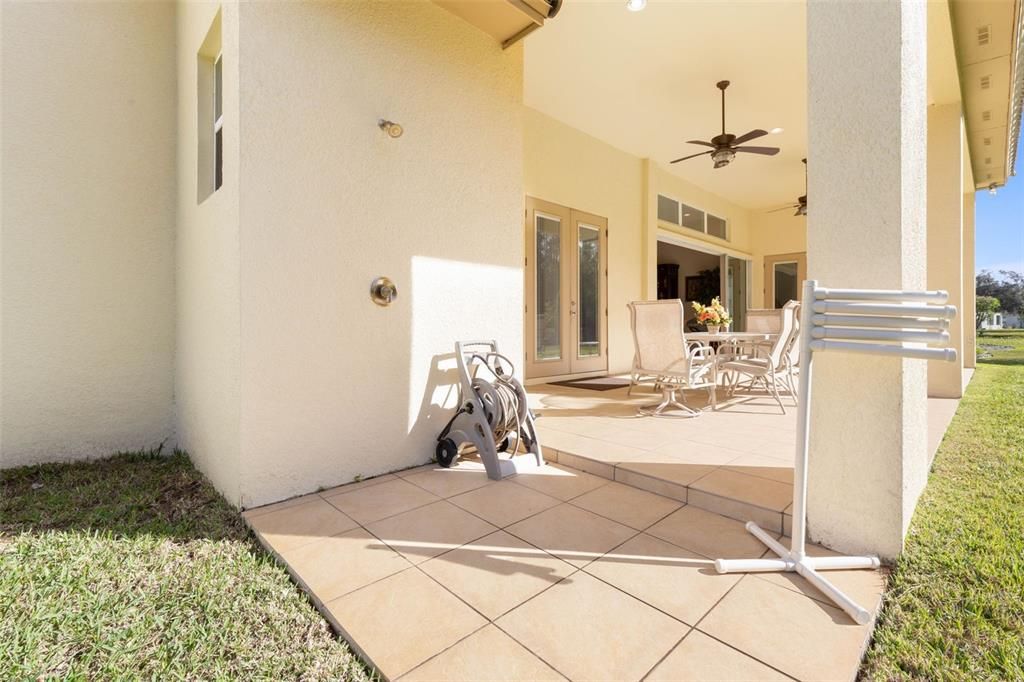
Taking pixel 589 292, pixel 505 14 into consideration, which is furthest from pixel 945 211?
pixel 505 14

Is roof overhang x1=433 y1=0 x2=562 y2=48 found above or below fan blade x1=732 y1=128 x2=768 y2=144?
below

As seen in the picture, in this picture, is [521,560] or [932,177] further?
[932,177]

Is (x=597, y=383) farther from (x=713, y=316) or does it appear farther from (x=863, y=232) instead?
(x=863, y=232)

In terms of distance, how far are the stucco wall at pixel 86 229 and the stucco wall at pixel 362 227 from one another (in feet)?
5.23

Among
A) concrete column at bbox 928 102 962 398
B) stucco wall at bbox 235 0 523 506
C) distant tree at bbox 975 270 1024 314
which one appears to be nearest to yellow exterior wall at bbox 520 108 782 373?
stucco wall at bbox 235 0 523 506

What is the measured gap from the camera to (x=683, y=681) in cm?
120

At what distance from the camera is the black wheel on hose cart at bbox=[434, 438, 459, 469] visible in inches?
115

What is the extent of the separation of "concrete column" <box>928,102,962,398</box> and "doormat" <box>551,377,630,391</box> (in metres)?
3.38

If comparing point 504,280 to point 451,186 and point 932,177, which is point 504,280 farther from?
point 932,177

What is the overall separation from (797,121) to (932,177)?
1760mm

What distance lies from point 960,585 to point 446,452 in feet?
7.79

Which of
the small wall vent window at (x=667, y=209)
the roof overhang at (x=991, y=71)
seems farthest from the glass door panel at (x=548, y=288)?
the roof overhang at (x=991, y=71)

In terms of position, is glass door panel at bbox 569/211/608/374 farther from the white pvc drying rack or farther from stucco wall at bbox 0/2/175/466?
the white pvc drying rack

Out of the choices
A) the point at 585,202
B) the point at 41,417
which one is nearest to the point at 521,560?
the point at 41,417
